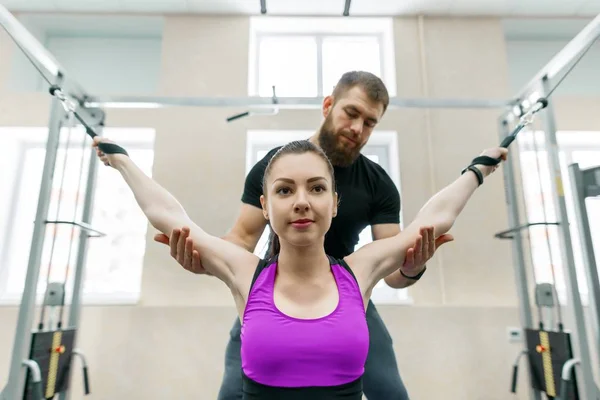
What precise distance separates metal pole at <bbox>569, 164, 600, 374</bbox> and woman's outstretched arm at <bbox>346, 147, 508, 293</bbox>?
72cm

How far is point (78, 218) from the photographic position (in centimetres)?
278

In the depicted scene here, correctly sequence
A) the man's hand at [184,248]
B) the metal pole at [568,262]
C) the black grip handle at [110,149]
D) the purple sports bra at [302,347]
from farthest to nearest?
1. the metal pole at [568,262]
2. the black grip handle at [110,149]
3. the man's hand at [184,248]
4. the purple sports bra at [302,347]

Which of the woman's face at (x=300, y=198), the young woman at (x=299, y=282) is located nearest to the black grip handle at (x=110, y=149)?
the young woman at (x=299, y=282)

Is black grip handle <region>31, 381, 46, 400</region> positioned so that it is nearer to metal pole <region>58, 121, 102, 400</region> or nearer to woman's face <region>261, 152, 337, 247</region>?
metal pole <region>58, 121, 102, 400</region>

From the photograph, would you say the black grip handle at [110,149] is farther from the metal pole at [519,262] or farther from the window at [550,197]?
the window at [550,197]

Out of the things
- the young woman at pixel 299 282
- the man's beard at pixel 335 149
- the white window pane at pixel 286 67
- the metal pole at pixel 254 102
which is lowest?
the young woman at pixel 299 282

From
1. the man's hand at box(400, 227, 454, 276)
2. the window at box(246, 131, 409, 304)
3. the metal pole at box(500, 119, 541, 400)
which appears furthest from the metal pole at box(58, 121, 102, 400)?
the metal pole at box(500, 119, 541, 400)

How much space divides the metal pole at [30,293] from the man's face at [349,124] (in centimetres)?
121

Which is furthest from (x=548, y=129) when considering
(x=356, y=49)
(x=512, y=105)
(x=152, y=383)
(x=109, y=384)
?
(x=109, y=384)

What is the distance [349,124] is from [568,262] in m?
1.18

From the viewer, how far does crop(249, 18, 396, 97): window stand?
3252mm

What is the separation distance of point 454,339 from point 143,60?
3.02 metres

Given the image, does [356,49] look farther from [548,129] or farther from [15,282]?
[15,282]

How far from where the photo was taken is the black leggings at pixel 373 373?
1346 millimetres
